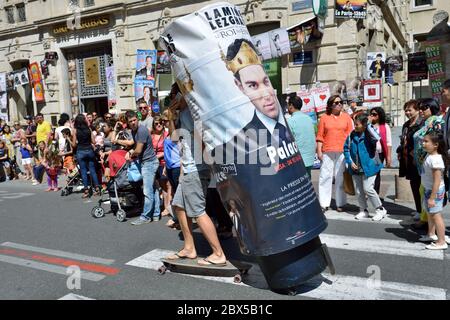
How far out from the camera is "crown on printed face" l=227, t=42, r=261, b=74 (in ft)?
11.7

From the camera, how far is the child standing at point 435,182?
4.72 meters

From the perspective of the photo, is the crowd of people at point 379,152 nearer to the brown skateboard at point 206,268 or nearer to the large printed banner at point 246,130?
the large printed banner at point 246,130

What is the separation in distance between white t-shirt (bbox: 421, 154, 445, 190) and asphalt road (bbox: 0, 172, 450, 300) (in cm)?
76

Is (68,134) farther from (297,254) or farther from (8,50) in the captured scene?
(8,50)

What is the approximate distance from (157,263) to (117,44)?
13.0 metres

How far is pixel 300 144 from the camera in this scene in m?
6.20

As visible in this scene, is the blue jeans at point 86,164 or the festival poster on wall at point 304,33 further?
the festival poster on wall at point 304,33

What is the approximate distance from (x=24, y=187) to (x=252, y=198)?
9.73 metres

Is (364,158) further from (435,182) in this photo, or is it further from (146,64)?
(146,64)

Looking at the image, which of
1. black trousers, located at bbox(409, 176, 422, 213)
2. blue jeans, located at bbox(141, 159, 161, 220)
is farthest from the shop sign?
black trousers, located at bbox(409, 176, 422, 213)

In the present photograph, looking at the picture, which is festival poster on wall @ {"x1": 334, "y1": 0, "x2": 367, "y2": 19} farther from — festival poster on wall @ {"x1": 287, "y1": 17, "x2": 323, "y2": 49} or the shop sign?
the shop sign

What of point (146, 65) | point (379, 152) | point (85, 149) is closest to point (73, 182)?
point (85, 149)

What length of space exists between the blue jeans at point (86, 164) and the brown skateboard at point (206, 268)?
5.20 metres

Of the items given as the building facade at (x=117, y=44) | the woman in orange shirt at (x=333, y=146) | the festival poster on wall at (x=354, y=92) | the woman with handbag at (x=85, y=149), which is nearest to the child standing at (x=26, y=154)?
the woman with handbag at (x=85, y=149)
